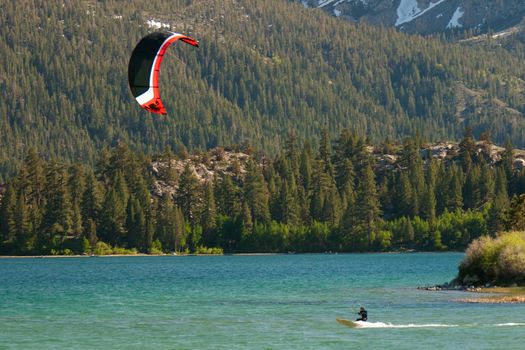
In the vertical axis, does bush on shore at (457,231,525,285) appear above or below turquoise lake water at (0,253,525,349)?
above

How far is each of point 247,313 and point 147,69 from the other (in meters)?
26.0

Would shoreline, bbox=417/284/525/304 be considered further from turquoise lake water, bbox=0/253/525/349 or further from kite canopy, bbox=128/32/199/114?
kite canopy, bbox=128/32/199/114

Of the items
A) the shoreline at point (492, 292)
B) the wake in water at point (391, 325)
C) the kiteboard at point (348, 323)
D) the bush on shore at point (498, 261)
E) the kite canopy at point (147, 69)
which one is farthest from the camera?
the bush on shore at point (498, 261)

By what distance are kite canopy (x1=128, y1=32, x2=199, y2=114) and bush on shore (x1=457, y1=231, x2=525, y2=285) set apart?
3957cm

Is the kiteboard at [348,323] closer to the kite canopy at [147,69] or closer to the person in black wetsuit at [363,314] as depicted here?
the person in black wetsuit at [363,314]

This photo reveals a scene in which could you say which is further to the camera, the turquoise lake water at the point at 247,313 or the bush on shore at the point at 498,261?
the bush on shore at the point at 498,261

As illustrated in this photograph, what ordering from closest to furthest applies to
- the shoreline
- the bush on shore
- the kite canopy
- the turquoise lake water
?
the kite canopy → the turquoise lake water → the shoreline → the bush on shore

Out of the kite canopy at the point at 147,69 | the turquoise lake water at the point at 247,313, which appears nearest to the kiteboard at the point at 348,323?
the turquoise lake water at the point at 247,313

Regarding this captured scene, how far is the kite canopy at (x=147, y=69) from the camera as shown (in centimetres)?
5644

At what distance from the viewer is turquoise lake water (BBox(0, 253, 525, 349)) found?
62.6 metres

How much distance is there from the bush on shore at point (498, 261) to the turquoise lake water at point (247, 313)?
4363mm

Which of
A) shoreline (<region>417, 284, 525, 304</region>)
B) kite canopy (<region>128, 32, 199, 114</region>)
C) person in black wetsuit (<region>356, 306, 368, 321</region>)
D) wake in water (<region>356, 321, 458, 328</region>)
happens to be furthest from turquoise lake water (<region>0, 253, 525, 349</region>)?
kite canopy (<region>128, 32, 199, 114</region>)

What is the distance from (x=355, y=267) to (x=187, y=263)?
3445 cm

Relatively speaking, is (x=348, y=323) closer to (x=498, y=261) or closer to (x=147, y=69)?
(x=147, y=69)
